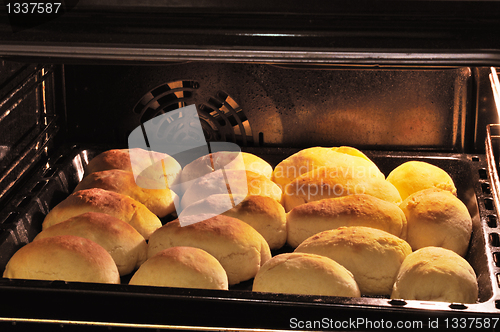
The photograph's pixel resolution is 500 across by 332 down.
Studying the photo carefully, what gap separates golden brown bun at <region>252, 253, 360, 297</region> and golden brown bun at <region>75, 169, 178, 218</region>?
1.77ft

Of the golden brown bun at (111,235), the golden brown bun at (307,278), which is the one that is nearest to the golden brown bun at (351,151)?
the golden brown bun at (307,278)

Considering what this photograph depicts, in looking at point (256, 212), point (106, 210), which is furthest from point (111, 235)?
point (256, 212)

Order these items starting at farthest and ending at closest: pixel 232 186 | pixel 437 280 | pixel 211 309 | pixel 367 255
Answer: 1. pixel 232 186
2. pixel 367 255
3. pixel 437 280
4. pixel 211 309

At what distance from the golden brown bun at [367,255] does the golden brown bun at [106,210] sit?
19.0 inches

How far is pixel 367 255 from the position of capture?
A: 1.22 meters

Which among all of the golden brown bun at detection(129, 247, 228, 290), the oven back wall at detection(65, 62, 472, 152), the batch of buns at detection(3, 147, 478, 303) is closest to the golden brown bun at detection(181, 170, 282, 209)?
the batch of buns at detection(3, 147, 478, 303)

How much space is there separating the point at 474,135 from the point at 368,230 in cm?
73

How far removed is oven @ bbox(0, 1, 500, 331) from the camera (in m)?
0.89

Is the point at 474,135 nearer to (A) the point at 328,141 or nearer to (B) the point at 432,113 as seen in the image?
(B) the point at 432,113

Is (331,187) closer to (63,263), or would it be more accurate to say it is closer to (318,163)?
(318,163)

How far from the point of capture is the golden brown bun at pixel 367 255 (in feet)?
3.99

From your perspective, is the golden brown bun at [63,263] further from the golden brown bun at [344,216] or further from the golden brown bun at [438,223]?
the golden brown bun at [438,223]

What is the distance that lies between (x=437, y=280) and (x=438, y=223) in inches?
11.2

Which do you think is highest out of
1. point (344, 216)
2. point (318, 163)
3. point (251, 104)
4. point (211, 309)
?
point (251, 104)
